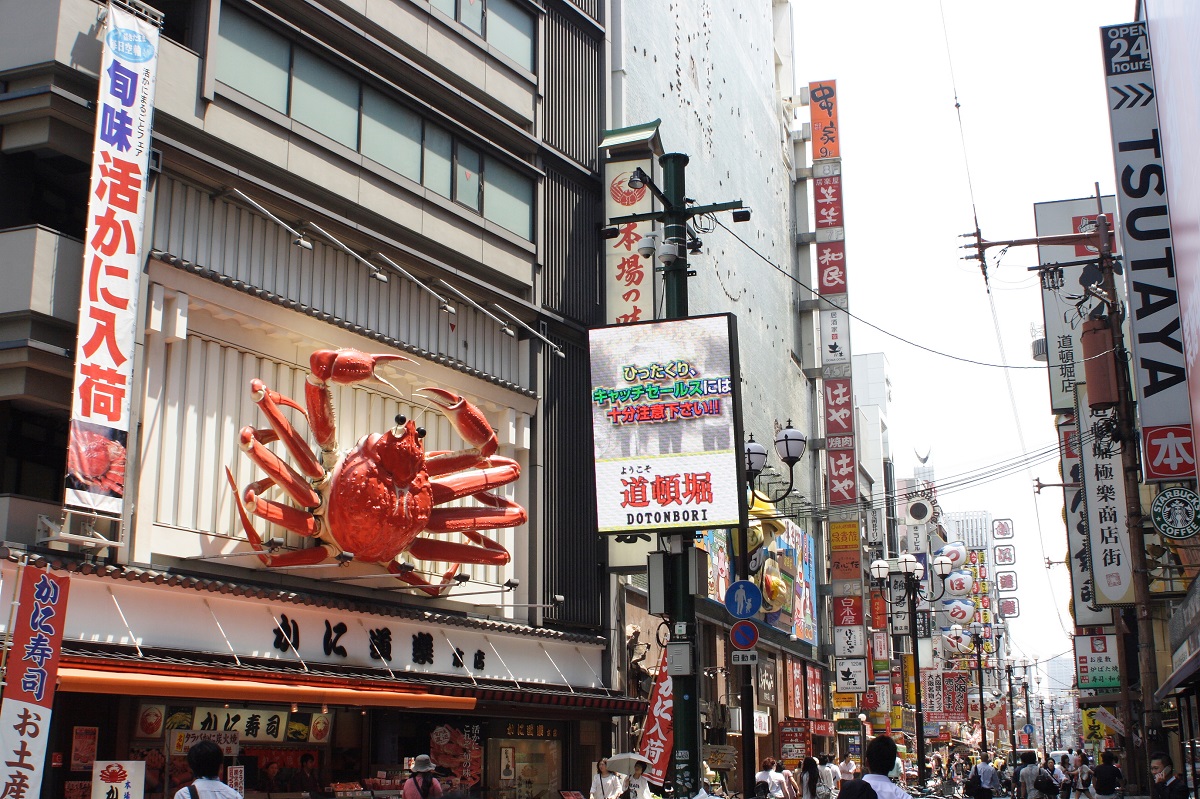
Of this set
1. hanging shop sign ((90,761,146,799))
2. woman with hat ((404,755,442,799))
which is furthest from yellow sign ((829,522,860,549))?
woman with hat ((404,755,442,799))

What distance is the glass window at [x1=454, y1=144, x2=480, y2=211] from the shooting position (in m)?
24.4

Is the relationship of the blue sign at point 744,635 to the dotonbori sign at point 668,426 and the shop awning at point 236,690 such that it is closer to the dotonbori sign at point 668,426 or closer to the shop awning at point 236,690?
the dotonbori sign at point 668,426

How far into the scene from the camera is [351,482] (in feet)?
63.0

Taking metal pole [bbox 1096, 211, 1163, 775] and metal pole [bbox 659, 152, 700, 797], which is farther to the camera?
metal pole [bbox 1096, 211, 1163, 775]

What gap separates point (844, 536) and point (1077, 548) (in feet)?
49.4

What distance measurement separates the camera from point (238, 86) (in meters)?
19.2

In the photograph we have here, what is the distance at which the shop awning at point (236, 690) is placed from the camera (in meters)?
13.5

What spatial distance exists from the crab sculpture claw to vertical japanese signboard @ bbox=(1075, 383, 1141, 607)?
16320mm

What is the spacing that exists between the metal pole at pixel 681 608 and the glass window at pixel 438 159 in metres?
7.19

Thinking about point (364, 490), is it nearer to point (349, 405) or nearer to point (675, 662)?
point (349, 405)

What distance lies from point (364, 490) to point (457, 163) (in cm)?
811

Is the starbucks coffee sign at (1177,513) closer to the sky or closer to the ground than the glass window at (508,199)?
closer to the ground

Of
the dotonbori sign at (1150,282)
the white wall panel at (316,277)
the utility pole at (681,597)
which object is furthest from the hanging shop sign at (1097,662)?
the utility pole at (681,597)

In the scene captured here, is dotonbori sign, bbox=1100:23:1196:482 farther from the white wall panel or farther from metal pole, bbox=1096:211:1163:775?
the white wall panel
